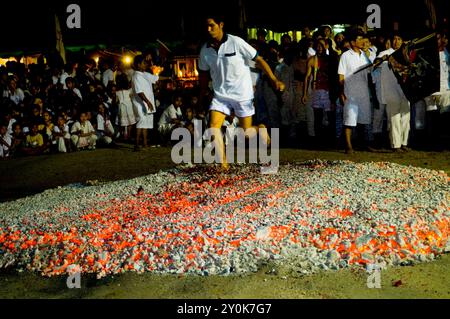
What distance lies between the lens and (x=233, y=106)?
23.9 feet

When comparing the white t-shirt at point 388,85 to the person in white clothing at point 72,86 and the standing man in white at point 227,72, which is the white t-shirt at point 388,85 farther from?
the person in white clothing at point 72,86

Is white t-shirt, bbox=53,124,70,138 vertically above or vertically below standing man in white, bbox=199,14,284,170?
below

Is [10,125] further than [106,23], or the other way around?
[106,23]

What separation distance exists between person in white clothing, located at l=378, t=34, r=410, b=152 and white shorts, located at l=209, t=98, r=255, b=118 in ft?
10.6

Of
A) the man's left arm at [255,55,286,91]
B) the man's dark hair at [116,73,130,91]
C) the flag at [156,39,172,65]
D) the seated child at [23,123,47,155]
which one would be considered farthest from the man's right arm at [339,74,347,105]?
the flag at [156,39,172,65]

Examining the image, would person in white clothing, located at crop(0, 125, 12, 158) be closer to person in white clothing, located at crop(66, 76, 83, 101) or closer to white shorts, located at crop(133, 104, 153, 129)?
person in white clothing, located at crop(66, 76, 83, 101)

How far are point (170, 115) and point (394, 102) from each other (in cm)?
530

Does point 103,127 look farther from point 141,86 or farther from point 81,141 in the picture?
point 141,86

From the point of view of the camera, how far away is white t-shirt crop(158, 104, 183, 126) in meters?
12.5

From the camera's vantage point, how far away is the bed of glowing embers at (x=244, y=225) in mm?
4305

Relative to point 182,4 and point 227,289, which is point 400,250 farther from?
point 182,4

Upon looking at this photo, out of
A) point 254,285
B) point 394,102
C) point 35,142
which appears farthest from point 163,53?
point 254,285

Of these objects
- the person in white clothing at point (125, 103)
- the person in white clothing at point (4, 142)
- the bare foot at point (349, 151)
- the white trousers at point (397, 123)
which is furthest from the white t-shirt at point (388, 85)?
the person in white clothing at point (4, 142)

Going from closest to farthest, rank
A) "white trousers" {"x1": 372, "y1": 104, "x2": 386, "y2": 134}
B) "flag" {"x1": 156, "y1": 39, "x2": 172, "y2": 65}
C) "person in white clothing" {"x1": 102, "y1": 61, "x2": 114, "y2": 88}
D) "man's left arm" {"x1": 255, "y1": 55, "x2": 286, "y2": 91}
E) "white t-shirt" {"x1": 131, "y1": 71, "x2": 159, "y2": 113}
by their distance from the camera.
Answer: "man's left arm" {"x1": 255, "y1": 55, "x2": 286, "y2": 91}, "white trousers" {"x1": 372, "y1": 104, "x2": 386, "y2": 134}, "white t-shirt" {"x1": 131, "y1": 71, "x2": 159, "y2": 113}, "person in white clothing" {"x1": 102, "y1": 61, "x2": 114, "y2": 88}, "flag" {"x1": 156, "y1": 39, "x2": 172, "y2": 65}
